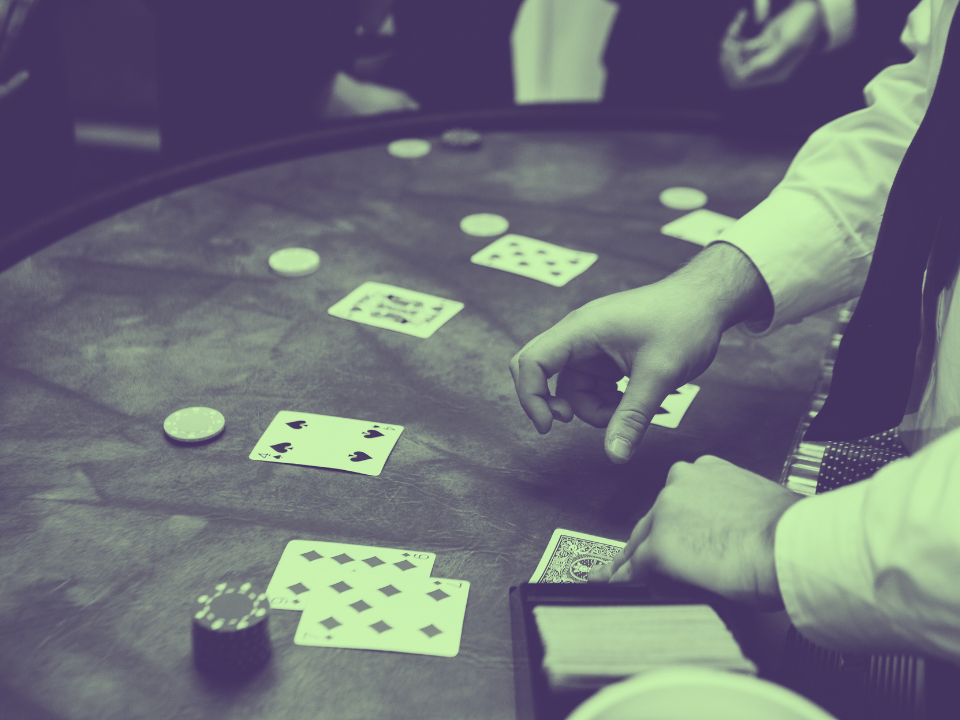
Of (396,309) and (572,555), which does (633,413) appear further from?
(396,309)

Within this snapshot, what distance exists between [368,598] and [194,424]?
416 millimetres

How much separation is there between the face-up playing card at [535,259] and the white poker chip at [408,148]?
22.3 inches

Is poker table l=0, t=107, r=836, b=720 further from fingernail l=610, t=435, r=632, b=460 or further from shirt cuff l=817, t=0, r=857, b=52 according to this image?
shirt cuff l=817, t=0, r=857, b=52

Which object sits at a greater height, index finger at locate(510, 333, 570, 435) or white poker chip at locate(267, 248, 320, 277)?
index finger at locate(510, 333, 570, 435)

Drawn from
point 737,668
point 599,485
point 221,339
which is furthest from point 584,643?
point 221,339

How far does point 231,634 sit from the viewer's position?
0.79 m

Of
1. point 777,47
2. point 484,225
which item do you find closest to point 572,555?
point 484,225

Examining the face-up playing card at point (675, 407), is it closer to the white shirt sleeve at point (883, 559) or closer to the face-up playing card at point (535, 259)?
the face-up playing card at point (535, 259)

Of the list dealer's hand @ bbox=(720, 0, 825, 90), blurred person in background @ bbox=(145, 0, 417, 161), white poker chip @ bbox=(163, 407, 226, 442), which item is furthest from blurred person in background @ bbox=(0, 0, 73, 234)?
dealer's hand @ bbox=(720, 0, 825, 90)

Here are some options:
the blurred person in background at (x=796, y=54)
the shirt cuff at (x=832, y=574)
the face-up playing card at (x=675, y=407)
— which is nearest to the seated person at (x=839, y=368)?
the shirt cuff at (x=832, y=574)

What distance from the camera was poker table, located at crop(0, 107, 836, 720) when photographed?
0.84m

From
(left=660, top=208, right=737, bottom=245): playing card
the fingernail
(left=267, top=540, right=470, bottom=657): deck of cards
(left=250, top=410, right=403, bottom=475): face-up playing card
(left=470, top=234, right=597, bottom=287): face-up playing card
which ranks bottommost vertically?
(left=267, top=540, right=470, bottom=657): deck of cards

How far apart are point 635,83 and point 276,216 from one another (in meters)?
1.99

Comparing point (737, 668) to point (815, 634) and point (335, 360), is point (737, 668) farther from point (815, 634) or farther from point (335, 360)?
point (335, 360)
